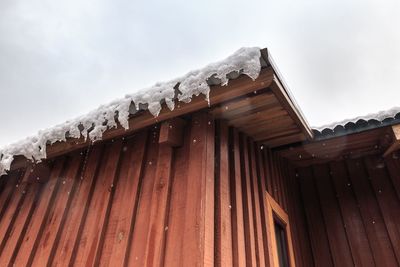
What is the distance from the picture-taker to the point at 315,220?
166 inches

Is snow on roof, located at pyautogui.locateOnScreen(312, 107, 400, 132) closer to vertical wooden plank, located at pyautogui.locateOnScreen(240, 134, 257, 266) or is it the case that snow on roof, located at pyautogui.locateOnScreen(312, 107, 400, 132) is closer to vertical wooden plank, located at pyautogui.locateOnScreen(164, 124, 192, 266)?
vertical wooden plank, located at pyautogui.locateOnScreen(240, 134, 257, 266)

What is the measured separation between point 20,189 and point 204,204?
283cm

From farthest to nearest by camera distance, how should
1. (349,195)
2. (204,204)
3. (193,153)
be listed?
(349,195) < (193,153) < (204,204)

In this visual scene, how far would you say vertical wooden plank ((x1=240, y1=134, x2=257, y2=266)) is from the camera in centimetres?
246

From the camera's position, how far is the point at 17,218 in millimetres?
3490

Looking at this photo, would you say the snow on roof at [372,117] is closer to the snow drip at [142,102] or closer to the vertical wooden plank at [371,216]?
the vertical wooden plank at [371,216]

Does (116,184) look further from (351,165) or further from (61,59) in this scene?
(61,59)

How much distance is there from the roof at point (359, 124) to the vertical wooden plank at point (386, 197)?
3.13 feet

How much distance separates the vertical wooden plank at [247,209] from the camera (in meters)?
2.46

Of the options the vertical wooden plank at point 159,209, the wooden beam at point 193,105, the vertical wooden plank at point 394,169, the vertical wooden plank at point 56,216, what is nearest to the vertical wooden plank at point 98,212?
the wooden beam at point 193,105

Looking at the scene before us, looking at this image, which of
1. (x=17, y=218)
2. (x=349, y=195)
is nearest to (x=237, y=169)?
(x=349, y=195)

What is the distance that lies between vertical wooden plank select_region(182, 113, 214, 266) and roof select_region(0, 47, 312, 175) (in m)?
0.23

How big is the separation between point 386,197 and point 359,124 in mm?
1185

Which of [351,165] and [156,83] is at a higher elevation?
[351,165]
